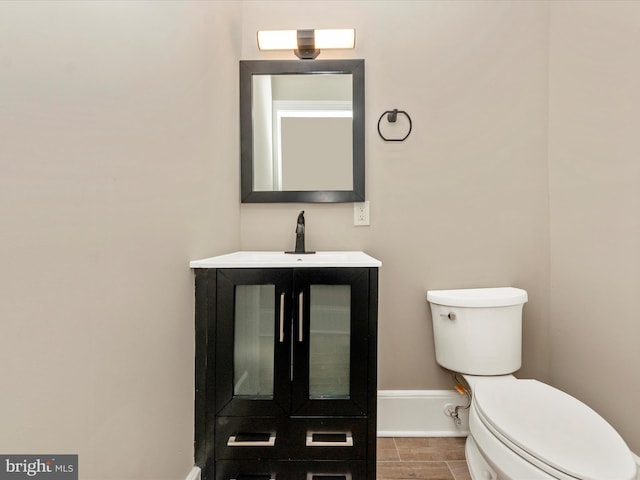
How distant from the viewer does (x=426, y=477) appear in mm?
1296

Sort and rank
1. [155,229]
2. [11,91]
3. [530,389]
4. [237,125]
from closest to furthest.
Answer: [11,91], [155,229], [530,389], [237,125]

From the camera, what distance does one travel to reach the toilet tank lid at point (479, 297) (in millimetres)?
1396

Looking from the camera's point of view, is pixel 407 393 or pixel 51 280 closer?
pixel 51 280

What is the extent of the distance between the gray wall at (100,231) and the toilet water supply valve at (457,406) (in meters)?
1.22

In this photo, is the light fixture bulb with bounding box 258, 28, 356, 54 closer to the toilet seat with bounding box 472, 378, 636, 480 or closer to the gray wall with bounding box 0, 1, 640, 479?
the gray wall with bounding box 0, 1, 640, 479

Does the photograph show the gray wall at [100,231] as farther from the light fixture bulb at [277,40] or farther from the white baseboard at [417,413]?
the white baseboard at [417,413]

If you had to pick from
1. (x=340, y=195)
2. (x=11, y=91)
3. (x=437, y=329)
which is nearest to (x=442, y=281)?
(x=437, y=329)

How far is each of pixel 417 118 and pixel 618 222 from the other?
976mm

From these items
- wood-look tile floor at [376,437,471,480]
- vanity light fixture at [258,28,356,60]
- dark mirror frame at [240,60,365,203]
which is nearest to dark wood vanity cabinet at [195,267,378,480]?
wood-look tile floor at [376,437,471,480]

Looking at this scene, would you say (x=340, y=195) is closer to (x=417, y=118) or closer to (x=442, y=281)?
(x=417, y=118)

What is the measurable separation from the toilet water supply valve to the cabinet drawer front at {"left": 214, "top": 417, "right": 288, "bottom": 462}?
0.90 metres


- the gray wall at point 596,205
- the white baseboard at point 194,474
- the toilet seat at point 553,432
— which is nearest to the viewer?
the toilet seat at point 553,432

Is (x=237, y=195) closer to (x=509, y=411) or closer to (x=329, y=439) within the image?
(x=329, y=439)

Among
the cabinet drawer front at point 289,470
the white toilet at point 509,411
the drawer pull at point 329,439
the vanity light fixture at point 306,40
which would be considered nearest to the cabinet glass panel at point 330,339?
the drawer pull at point 329,439
